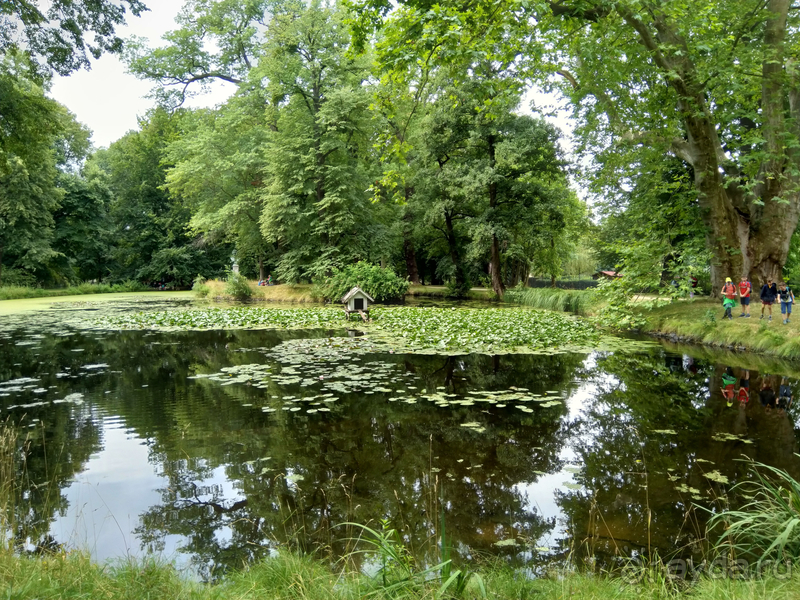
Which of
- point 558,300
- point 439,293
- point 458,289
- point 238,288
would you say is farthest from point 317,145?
point 558,300

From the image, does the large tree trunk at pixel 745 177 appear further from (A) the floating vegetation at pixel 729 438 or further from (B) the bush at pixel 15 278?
(B) the bush at pixel 15 278

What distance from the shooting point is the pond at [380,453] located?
387cm

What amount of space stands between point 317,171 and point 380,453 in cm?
2313

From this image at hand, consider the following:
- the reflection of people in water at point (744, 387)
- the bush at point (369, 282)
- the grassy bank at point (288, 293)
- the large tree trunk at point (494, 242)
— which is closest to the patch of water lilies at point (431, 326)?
the reflection of people in water at point (744, 387)

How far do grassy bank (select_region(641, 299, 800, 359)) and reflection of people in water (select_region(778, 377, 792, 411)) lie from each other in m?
2.49

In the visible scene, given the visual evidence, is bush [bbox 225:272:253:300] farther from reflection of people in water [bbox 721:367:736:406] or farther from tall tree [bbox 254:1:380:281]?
reflection of people in water [bbox 721:367:736:406]

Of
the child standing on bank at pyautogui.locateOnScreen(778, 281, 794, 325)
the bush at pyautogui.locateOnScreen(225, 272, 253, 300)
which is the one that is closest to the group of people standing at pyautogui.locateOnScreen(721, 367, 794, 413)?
the child standing on bank at pyautogui.locateOnScreen(778, 281, 794, 325)

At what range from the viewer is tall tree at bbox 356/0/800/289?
25.1ft

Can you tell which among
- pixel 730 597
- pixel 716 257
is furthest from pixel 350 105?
pixel 730 597

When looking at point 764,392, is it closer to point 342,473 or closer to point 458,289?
point 342,473

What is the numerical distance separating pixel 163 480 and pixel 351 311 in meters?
13.2

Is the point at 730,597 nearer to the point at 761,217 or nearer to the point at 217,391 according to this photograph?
the point at 217,391

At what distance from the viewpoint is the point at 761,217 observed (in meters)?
13.6

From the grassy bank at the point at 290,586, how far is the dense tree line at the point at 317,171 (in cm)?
1961
